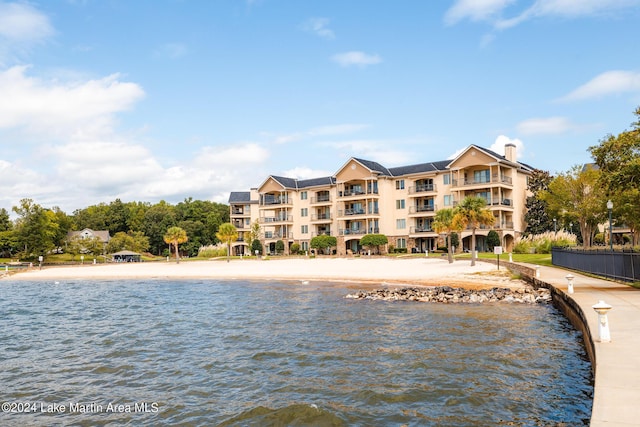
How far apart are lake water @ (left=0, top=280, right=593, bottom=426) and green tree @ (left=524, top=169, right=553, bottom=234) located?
144 ft

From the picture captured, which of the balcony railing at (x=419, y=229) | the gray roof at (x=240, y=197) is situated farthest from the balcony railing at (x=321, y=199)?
the gray roof at (x=240, y=197)

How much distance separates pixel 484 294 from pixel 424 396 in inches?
766

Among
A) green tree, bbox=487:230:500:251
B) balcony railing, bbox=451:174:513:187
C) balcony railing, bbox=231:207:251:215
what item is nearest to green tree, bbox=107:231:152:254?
balcony railing, bbox=231:207:251:215

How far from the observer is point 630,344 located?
11859 mm

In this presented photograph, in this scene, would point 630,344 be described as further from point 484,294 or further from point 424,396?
point 484,294

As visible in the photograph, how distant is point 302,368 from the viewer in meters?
15.9

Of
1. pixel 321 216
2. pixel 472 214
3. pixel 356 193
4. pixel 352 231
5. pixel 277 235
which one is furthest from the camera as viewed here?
pixel 277 235

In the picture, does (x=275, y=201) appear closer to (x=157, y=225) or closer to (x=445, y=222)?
(x=157, y=225)

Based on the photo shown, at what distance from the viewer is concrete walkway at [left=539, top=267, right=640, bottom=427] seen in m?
7.59

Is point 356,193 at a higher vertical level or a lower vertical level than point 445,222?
higher

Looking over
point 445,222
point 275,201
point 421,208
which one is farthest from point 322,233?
point 445,222

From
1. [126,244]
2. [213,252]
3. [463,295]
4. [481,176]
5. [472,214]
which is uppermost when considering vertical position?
[481,176]

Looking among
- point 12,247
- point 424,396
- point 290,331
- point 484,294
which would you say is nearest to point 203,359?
point 290,331

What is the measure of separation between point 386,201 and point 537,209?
21.0 m
